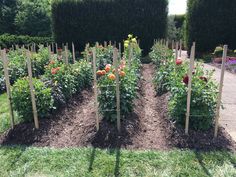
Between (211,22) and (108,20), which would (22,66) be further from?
(211,22)

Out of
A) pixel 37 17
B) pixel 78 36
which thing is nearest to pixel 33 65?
pixel 78 36

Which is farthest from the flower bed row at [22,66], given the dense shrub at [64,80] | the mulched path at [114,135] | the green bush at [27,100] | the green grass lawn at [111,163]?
the green grass lawn at [111,163]

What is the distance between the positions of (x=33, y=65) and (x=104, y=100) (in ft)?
15.4

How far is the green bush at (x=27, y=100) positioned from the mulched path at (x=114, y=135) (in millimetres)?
170

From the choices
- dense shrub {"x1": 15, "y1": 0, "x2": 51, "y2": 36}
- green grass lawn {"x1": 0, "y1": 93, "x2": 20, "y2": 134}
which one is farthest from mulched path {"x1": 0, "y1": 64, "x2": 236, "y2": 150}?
dense shrub {"x1": 15, "y1": 0, "x2": 51, "y2": 36}

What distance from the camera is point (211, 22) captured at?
14320 millimetres

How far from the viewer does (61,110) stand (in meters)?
4.85

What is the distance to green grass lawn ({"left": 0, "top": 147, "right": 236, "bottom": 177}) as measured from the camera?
9.81 ft

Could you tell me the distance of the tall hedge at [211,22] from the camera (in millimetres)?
14055

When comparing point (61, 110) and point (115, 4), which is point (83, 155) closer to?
point (61, 110)

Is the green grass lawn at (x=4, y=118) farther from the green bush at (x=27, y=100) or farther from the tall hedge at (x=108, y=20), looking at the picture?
the tall hedge at (x=108, y=20)

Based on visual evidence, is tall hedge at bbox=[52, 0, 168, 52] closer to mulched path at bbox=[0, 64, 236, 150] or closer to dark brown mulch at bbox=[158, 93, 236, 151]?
mulched path at bbox=[0, 64, 236, 150]

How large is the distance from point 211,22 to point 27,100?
12871mm

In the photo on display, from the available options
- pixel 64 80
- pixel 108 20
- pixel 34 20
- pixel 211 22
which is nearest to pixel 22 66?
pixel 64 80
